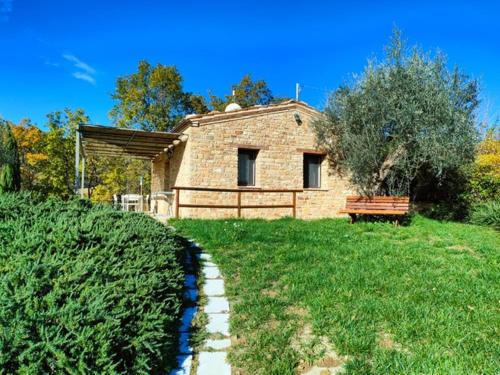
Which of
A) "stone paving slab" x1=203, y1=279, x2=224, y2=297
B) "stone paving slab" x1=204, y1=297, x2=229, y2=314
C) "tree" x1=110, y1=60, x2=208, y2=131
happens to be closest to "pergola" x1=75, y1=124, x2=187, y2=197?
"stone paving slab" x1=203, y1=279, x2=224, y2=297

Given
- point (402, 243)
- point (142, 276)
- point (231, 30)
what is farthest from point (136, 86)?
point (142, 276)

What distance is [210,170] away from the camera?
10977 mm

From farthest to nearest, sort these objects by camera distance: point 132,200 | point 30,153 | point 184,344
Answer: point 30,153 → point 132,200 → point 184,344

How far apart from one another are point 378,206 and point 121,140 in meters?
8.30

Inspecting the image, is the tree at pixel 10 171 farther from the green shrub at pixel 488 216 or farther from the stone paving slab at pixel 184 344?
the green shrub at pixel 488 216

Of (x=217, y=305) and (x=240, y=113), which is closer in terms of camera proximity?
(x=217, y=305)

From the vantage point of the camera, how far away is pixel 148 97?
23.9 meters

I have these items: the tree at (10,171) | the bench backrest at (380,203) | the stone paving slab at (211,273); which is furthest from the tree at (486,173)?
the tree at (10,171)

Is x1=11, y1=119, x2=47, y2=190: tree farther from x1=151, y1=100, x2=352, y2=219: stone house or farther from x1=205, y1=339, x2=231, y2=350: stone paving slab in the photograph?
x1=205, y1=339, x2=231, y2=350: stone paving slab

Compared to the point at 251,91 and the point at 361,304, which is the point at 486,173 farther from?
the point at 251,91

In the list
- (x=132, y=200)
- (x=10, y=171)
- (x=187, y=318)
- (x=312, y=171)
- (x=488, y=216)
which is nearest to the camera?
(x=187, y=318)

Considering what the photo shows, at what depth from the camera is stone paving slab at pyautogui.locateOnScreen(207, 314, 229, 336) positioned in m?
3.17

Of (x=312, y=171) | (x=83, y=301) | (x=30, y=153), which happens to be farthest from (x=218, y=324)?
(x=30, y=153)

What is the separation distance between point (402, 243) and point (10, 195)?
6853mm
